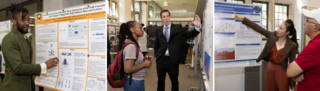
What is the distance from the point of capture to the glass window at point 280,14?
7.34 feet

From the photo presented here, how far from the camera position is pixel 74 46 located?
1.66m

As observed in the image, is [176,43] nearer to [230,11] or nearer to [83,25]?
[230,11]

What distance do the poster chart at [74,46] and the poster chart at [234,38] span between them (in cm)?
134

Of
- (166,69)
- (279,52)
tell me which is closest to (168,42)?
(166,69)

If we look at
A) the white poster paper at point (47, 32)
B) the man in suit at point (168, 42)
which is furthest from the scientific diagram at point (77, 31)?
the man in suit at point (168, 42)

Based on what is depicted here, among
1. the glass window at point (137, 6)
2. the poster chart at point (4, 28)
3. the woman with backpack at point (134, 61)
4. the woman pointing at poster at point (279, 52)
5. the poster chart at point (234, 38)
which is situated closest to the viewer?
the woman with backpack at point (134, 61)

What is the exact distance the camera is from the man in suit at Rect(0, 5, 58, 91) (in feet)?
4.68

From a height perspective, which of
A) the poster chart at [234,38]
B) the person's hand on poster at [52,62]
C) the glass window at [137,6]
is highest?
the glass window at [137,6]

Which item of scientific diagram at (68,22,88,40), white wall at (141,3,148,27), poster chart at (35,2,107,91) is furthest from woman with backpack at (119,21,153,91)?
white wall at (141,3,148,27)

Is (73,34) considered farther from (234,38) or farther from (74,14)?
(234,38)

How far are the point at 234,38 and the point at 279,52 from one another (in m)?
0.54

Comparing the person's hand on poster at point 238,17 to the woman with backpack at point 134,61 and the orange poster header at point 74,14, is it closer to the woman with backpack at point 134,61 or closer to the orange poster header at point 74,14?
the woman with backpack at point 134,61

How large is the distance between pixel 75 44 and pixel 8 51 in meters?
0.56

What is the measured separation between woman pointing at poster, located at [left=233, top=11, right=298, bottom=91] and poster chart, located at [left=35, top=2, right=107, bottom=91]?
5.66ft
